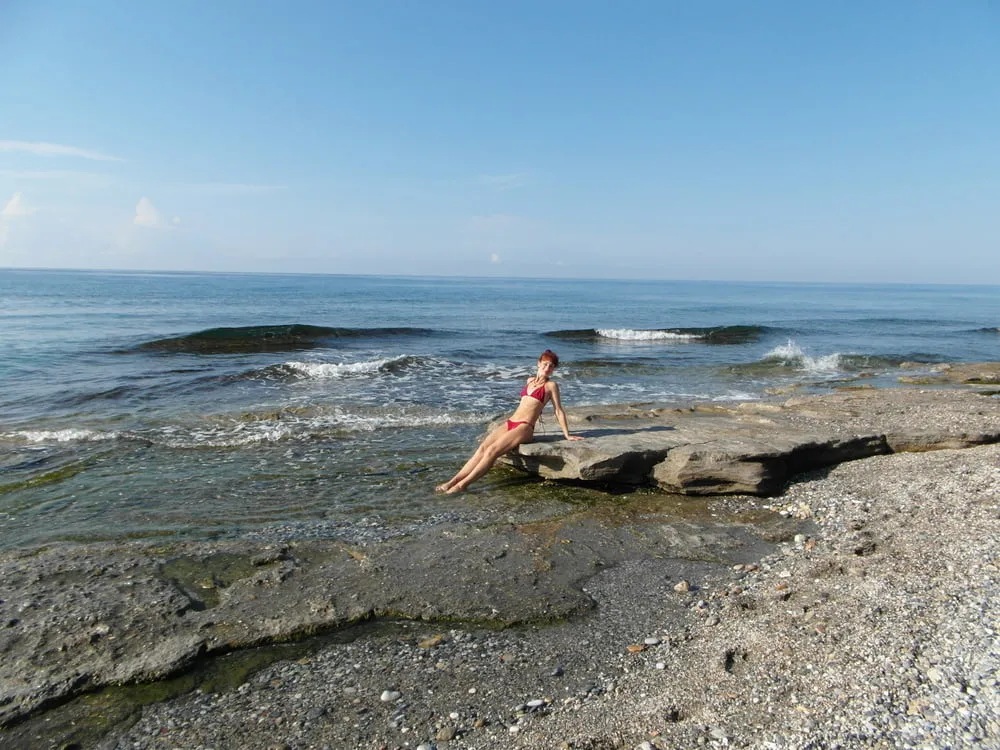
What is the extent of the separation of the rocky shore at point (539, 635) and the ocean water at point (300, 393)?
4.60 ft

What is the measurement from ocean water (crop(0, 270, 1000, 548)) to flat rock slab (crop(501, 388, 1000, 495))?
44.3 inches

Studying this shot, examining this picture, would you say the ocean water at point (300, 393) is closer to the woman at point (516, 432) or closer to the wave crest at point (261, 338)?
the wave crest at point (261, 338)

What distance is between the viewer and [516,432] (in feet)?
30.1

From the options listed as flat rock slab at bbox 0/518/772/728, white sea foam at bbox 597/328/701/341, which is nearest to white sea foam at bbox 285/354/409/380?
flat rock slab at bbox 0/518/772/728

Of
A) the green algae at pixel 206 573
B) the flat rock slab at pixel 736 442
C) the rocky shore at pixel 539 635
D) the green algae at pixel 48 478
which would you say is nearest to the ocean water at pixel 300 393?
the green algae at pixel 48 478

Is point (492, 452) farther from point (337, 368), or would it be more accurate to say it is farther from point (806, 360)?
point (806, 360)

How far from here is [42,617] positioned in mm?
5148

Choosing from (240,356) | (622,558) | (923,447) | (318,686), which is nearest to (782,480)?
(923,447)

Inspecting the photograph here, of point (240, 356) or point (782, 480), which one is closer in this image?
point (782, 480)

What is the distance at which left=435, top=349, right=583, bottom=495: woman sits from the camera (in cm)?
891

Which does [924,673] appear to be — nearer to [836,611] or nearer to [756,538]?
[836,611]

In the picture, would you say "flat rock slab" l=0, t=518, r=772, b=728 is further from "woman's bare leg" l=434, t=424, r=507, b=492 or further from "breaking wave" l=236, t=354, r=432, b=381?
"breaking wave" l=236, t=354, r=432, b=381

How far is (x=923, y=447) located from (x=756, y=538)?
15.5 feet

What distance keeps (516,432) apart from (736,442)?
3.27 m
